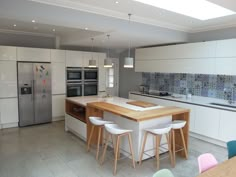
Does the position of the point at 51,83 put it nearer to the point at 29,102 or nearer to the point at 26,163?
the point at 29,102

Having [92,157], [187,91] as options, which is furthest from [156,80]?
[92,157]

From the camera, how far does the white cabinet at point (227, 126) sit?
388 cm

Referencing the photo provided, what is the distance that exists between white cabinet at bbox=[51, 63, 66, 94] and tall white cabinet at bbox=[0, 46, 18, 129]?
1047mm

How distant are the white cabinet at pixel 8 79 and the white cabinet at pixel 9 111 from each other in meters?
0.16

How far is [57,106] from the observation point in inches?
230

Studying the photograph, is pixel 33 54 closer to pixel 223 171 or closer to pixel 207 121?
pixel 207 121

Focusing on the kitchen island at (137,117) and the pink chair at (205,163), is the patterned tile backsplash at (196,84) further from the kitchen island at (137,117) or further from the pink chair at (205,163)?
the pink chair at (205,163)

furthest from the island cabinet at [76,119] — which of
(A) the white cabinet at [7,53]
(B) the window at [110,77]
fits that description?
(B) the window at [110,77]

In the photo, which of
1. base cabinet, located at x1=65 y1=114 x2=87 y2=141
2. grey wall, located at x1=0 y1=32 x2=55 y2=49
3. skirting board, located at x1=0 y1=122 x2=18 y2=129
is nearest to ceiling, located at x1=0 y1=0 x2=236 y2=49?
grey wall, located at x1=0 y1=32 x2=55 y2=49

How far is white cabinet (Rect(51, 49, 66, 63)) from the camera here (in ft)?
18.5

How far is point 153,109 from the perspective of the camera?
3.54 metres

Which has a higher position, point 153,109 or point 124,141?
point 153,109

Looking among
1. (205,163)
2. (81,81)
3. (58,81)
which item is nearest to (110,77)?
(81,81)

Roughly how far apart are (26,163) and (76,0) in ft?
9.34
